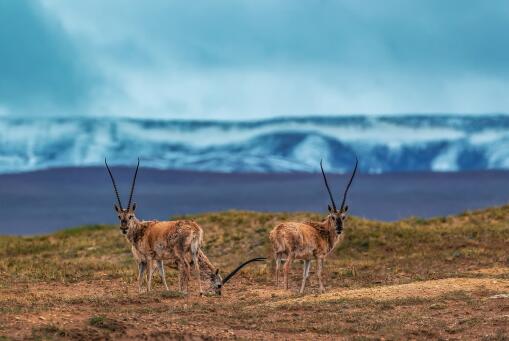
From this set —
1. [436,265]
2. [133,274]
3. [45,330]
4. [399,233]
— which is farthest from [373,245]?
[45,330]

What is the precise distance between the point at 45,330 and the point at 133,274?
1495cm

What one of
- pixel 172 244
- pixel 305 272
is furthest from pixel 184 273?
pixel 305 272

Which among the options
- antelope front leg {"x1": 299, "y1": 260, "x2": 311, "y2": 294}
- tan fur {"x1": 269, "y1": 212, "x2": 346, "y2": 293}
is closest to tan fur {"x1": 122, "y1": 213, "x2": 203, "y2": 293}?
tan fur {"x1": 269, "y1": 212, "x2": 346, "y2": 293}

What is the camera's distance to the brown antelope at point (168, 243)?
24.9 meters

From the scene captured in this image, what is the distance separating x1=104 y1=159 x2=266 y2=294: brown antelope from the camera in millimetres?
24938

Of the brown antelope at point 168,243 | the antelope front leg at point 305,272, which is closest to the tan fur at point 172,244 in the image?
the brown antelope at point 168,243

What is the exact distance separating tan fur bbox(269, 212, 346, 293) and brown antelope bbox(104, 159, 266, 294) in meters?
1.77

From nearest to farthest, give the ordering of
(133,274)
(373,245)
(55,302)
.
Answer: (55,302) → (133,274) → (373,245)

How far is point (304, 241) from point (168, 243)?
147 inches

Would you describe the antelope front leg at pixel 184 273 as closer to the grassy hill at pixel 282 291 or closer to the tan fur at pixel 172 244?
the tan fur at pixel 172 244

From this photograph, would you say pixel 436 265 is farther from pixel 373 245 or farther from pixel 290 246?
pixel 290 246

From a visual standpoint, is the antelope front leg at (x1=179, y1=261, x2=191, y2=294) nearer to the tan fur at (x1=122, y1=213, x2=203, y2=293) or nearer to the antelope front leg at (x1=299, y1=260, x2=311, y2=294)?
the tan fur at (x1=122, y1=213, x2=203, y2=293)

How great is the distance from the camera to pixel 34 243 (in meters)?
48.7

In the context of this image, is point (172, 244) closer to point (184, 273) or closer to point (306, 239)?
point (184, 273)
